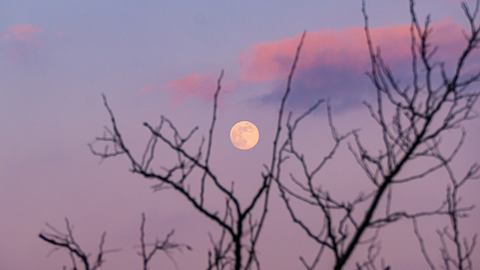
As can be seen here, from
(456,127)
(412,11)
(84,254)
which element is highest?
(412,11)

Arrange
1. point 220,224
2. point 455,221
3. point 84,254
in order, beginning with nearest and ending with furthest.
Answer: point 220,224 < point 84,254 < point 455,221

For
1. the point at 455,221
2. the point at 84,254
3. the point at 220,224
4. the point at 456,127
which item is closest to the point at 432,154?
the point at 456,127

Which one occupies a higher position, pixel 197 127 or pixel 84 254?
pixel 197 127

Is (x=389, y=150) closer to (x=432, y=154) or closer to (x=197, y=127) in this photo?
(x=432, y=154)

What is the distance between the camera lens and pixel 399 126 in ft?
21.7

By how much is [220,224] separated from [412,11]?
2.21 metres

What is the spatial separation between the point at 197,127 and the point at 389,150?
144cm

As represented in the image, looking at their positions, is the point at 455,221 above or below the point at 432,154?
above

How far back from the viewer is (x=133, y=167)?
605cm

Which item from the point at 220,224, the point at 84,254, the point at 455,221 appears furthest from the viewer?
the point at 455,221

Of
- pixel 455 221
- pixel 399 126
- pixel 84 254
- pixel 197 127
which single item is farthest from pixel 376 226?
pixel 455 221

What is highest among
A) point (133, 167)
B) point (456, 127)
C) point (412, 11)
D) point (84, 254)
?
point (412, 11)

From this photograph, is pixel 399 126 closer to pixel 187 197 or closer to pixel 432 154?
pixel 432 154

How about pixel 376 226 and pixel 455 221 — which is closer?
pixel 376 226
